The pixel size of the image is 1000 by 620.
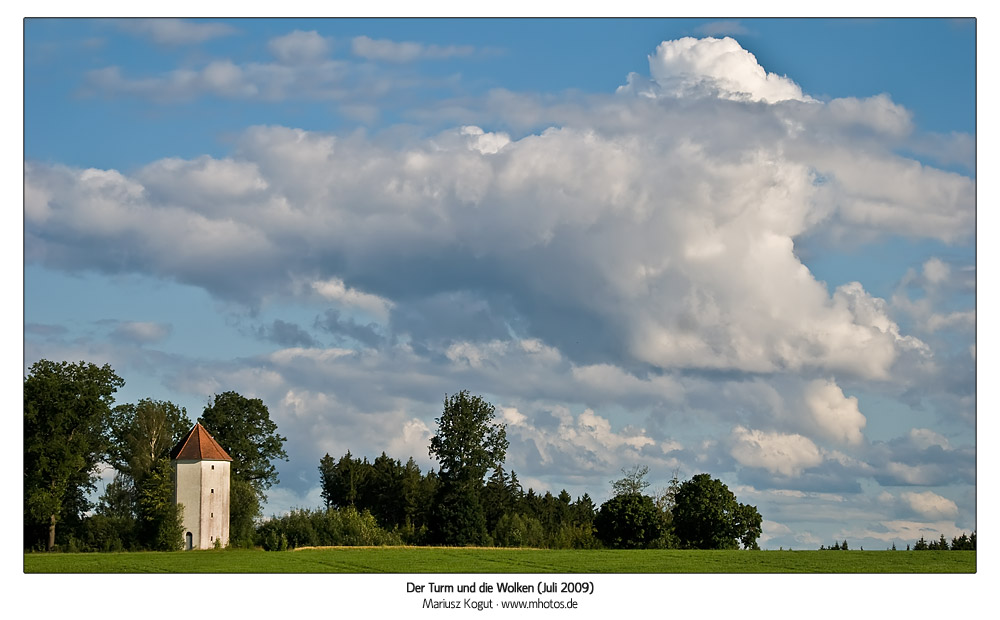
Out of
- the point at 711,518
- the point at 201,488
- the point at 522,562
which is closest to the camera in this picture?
the point at 522,562

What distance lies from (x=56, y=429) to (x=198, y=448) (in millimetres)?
9542

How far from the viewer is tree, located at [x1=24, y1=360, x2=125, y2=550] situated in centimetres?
6569

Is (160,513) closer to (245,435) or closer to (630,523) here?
(245,435)

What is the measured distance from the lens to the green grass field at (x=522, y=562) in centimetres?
4831

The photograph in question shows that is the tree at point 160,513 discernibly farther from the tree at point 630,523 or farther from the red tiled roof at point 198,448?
the tree at point 630,523

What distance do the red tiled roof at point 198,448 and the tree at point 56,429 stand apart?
5.65 metres

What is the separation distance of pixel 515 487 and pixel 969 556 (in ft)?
129

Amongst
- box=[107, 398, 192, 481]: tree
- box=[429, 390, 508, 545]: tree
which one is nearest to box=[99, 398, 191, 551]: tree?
box=[107, 398, 192, 481]: tree

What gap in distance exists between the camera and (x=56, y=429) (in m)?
66.6

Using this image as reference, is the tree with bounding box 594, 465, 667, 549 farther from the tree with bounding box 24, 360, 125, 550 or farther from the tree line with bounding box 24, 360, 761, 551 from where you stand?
the tree with bounding box 24, 360, 125, 550

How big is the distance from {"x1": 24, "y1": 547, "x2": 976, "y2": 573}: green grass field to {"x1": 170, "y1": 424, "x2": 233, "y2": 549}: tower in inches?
310

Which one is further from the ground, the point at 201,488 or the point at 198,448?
the point at 198,448

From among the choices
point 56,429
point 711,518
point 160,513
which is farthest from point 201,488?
point 711,518
